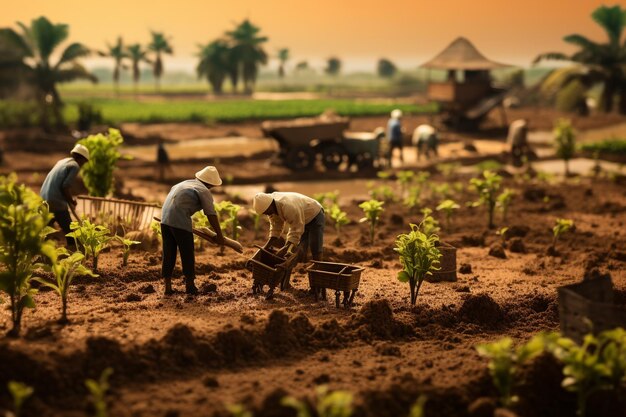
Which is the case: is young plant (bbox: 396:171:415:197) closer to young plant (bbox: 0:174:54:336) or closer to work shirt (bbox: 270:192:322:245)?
work shirt (bbox: 270:192:322:245)

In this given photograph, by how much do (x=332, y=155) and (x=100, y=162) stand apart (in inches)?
385

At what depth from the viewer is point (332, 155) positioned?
22.2 meters

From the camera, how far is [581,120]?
3600cm

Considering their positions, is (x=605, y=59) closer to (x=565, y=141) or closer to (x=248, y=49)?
(x=565, y=141)

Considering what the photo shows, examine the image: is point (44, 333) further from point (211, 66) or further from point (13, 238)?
point (211, 66)

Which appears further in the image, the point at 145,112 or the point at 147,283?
the point at 145,112

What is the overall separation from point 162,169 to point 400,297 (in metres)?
11.0

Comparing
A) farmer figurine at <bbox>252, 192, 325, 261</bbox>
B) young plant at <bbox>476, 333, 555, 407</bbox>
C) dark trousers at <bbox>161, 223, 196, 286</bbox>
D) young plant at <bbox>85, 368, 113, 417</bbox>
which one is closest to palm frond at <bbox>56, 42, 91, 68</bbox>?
dark trousers at <bbox>161, 223, 196, 286</bbox>

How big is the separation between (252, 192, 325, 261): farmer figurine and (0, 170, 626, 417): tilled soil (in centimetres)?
57

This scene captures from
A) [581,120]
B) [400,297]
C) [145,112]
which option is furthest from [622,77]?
[400,297]

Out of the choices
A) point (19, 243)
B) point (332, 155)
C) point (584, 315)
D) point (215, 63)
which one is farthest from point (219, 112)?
point (584, 315)

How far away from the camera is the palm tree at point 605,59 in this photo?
36469 mm

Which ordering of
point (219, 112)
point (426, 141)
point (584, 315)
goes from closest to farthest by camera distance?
point (584, 315) → point (426, 141) → point (219, 112)

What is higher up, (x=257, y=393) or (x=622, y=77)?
(x=622, y=77)
